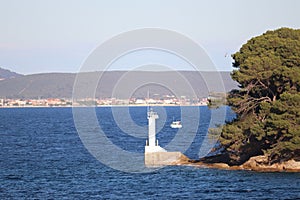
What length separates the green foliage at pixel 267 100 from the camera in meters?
49.3

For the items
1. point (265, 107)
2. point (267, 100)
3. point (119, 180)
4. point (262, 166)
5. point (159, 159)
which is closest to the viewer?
point (119, 180)

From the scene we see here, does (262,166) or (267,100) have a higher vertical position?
(267,100)

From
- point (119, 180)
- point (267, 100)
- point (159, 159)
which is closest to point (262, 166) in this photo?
point (267, 100)

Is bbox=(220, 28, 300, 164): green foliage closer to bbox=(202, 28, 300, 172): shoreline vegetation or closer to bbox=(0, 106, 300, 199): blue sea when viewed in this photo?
bbox=(202, 28, 300, 172): shoreline vegetation

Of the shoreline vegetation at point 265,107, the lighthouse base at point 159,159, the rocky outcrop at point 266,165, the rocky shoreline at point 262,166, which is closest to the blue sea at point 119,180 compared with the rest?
the rocky shoreline at point 262,166

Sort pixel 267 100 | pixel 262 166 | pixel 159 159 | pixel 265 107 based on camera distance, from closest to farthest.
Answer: pixel 262 166 → pixel 265 107 → pixel 267 100 → pixel 159 159

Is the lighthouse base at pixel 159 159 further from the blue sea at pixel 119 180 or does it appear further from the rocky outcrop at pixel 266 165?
the rocky outcrop at pixel 266 165

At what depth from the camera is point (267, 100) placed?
5469 centimetres

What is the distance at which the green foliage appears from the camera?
4928 centimetres

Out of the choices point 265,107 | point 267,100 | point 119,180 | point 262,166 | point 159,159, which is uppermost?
point 267,100

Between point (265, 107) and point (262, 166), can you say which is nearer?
point (262, 166)

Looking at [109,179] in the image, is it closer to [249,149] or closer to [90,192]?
[90,192]

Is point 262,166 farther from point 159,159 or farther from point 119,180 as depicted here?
point 119,180

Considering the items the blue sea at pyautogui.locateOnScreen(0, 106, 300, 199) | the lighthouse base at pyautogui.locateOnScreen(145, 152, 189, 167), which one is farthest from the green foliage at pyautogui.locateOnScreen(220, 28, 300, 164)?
the lighthouse base at pyautogui.locateOnScreen(145, 152, 189, 167)
